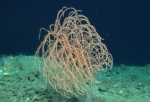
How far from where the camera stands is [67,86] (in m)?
5.02

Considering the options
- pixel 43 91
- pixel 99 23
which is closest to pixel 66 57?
pixel 43 91

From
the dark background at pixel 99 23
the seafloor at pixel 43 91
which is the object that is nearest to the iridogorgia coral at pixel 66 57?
the seafloor at pixel 43 91

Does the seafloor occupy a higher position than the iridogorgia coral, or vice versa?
the iridogorgia coral

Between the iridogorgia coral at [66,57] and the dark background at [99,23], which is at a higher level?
the dark background at [99,23]

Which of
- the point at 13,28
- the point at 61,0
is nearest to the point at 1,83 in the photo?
the point at 13,28

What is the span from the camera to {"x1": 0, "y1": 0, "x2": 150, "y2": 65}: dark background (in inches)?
696

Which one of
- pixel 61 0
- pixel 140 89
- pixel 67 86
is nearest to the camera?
pixel 67 86

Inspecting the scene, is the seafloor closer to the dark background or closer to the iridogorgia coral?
the iridogorgia coral

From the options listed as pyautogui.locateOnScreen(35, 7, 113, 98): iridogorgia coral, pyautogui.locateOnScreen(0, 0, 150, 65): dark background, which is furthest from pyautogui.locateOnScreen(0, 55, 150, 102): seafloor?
pyautogui.locateOnScreen(0, 0, 150, 65): dark background

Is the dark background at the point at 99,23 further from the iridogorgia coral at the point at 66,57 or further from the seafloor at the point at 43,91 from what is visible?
the iridogorgia coral at the point at 66,57

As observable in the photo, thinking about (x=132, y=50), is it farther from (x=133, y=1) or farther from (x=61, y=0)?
(x=61, y=0)

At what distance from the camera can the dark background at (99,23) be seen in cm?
1767

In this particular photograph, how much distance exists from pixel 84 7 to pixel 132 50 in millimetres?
6783

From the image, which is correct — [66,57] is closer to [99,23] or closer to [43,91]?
[43,91]
